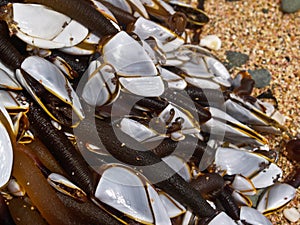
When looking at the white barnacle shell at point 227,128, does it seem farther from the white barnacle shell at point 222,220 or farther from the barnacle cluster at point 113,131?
the white barnacle shell at point 222,220

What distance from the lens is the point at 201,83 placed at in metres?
1.52

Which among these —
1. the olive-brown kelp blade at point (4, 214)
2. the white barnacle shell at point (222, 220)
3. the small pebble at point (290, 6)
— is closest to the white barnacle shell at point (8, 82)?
the olive-brown kelp blade at point (4, 214)

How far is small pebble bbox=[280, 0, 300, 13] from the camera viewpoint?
6.15ft

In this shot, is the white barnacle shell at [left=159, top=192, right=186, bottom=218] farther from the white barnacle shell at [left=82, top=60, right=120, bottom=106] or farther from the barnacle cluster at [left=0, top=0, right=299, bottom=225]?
the white barnacle shell at [left=82, top=60, right=120, bottom=106]

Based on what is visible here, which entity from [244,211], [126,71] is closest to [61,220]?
[126,71]

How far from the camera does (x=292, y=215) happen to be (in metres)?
1.54

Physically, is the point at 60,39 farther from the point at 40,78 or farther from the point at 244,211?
the point at 244,211

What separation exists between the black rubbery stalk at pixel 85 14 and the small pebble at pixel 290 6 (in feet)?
2.65

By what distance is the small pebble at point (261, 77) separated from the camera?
1.74 m

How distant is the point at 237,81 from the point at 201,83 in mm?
189

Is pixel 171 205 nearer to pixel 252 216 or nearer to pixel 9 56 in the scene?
pixel 252 216

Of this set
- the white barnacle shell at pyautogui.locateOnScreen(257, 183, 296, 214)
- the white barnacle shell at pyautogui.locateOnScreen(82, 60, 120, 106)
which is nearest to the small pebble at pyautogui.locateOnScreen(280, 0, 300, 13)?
the white barnacle shell at pyautogui.locateOnScreen(257, 183, 296, 214)

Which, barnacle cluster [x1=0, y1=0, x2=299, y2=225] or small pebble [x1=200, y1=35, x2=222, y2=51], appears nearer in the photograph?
barnacle cluster [x1=0, y1=0, x2=299, y2=225]

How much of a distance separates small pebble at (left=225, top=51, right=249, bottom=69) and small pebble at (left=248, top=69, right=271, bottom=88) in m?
0.05
